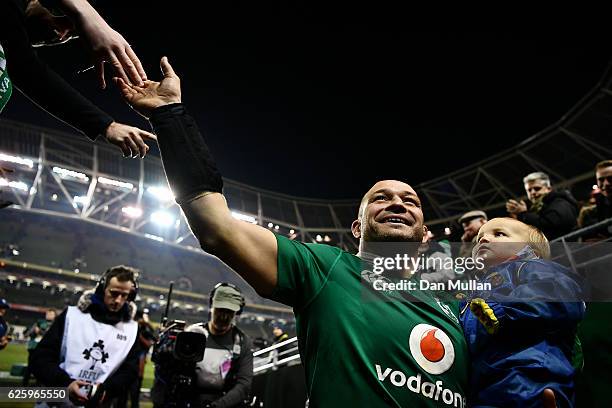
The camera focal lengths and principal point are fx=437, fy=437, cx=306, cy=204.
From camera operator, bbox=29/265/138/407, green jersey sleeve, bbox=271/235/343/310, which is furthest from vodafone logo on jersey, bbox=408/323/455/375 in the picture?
camera operator, bbox=29/265/138/407

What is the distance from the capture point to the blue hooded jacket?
1.59 metres

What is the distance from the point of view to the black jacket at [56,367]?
9.38 ft

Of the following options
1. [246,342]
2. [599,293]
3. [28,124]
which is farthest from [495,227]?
[28,124]

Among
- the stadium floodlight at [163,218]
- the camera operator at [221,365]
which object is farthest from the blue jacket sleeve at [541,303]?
the stadium floodlight at [163,218]

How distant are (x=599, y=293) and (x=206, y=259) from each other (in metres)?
33.9

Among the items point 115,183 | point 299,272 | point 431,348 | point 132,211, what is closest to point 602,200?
point 431,348

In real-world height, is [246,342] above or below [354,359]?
below

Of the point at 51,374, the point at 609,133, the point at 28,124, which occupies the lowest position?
the point at 51,374

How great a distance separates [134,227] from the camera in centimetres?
2800

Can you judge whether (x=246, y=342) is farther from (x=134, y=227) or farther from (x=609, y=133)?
(x=134, y=227)

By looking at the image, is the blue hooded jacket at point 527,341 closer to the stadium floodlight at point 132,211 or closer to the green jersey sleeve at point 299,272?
the green jersey sleeve at point 299,272

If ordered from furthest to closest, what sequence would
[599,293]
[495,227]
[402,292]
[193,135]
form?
[599,293] → [495,227] → [402,292] → [193,135]

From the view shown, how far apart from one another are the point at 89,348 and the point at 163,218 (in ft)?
85.3

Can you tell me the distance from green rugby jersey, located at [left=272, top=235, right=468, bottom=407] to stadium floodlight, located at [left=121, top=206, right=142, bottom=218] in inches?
1067
